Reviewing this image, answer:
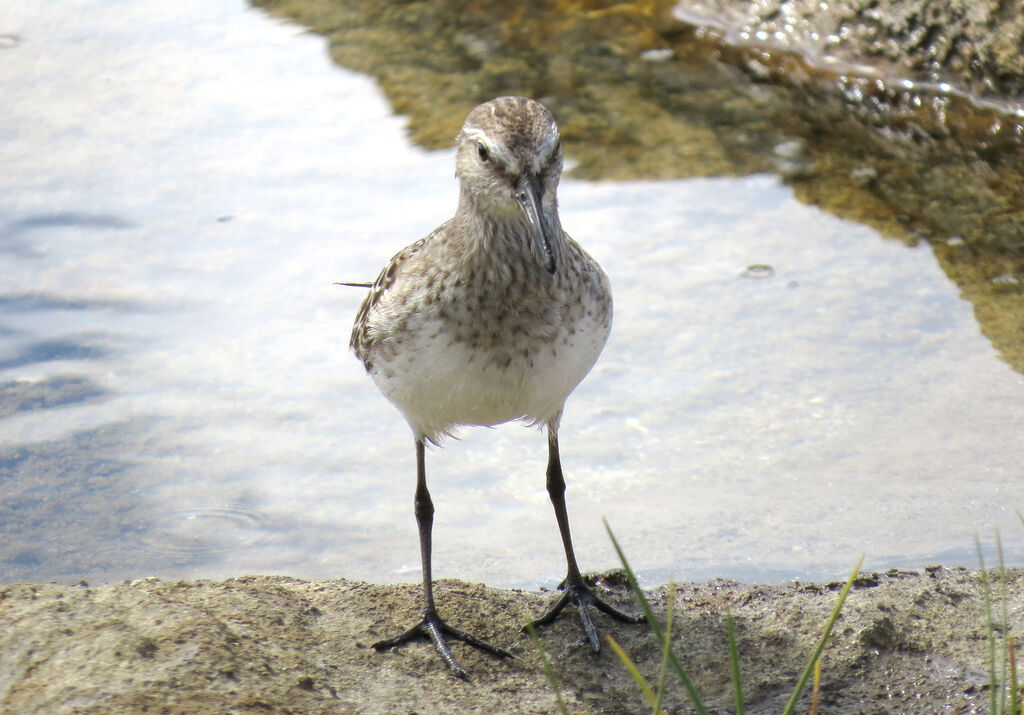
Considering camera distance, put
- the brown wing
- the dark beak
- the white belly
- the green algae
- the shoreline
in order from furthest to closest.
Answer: the green algae < the brown wing < the white belly < the dark beak < the shoreline

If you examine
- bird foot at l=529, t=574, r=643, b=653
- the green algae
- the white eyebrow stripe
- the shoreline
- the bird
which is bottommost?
bird foot at l=529, t=574, r=643, b=653

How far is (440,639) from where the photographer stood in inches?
165

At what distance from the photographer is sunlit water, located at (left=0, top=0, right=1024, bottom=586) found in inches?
204

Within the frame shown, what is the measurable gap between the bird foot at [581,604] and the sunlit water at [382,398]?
0.46 meters

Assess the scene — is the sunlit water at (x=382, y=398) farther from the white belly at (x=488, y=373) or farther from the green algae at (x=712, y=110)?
the white belly at (x=488, y=373)


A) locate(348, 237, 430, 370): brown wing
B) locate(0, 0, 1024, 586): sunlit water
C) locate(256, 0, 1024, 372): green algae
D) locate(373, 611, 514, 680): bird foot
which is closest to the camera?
locate(373, 611, 514, 680): bird foot

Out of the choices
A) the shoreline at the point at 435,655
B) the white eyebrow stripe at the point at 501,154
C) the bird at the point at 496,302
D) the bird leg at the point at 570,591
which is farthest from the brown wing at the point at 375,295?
the shoreline at the point at 435,655

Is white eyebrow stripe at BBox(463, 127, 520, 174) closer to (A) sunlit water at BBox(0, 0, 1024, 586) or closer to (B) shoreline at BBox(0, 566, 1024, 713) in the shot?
(B) shoreline at BBox(0, 566, 1024, 713)

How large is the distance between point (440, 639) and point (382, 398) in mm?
2164

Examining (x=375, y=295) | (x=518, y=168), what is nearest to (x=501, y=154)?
(x=518, y=168)

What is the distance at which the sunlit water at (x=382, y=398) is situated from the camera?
5.18 metres

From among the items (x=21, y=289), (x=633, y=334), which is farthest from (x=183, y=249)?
(x=633, y=334)

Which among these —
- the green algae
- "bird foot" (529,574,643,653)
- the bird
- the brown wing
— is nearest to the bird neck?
the bird

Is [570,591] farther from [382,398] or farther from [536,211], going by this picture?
[382,398]
